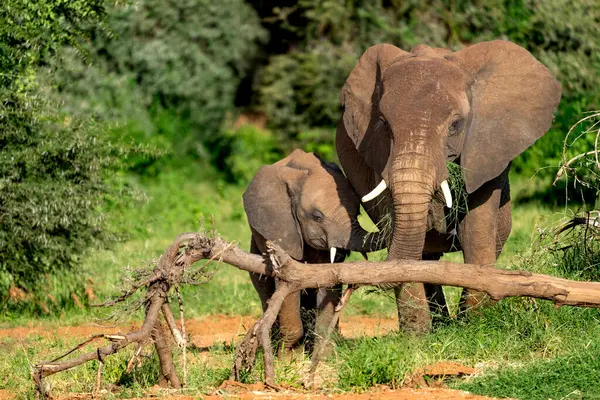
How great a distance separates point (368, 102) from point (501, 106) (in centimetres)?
98

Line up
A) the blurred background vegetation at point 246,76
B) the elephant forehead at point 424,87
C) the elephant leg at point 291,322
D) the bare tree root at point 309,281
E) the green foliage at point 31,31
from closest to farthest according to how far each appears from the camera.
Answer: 1. the bare tree root at point 309,281
2. the elephant forehead at point 424,87
3. the elephant leg at point 291,322
4. the green foliage at point 31,31
5. the blurred background vegetation at point 246,76

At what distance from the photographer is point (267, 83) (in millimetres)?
21766

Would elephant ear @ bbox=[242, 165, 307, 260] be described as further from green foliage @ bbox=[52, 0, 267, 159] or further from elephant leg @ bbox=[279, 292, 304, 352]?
green foliage @ bbox=[52, 0, 267, 159]

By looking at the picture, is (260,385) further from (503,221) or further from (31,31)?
(31,31)

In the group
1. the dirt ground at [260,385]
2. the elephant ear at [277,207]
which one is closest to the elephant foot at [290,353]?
the dirt ground at [260,385]

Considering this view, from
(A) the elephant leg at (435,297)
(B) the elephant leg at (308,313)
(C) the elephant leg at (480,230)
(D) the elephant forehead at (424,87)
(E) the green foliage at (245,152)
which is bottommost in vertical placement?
(E) the green foliage at (245,152)

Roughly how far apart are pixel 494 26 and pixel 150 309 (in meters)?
12.8

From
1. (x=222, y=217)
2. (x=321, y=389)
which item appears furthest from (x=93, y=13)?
(x=222, y=217)

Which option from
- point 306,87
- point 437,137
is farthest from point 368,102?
point 306,87

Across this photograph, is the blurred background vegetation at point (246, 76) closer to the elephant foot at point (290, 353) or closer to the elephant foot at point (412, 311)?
the elephant foot at point (290, 353)

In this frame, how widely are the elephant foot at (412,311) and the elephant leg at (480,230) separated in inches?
12.4

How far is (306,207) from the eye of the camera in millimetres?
8406

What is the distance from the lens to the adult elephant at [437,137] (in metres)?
7.40

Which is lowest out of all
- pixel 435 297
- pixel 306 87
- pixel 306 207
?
pixel 306 87
